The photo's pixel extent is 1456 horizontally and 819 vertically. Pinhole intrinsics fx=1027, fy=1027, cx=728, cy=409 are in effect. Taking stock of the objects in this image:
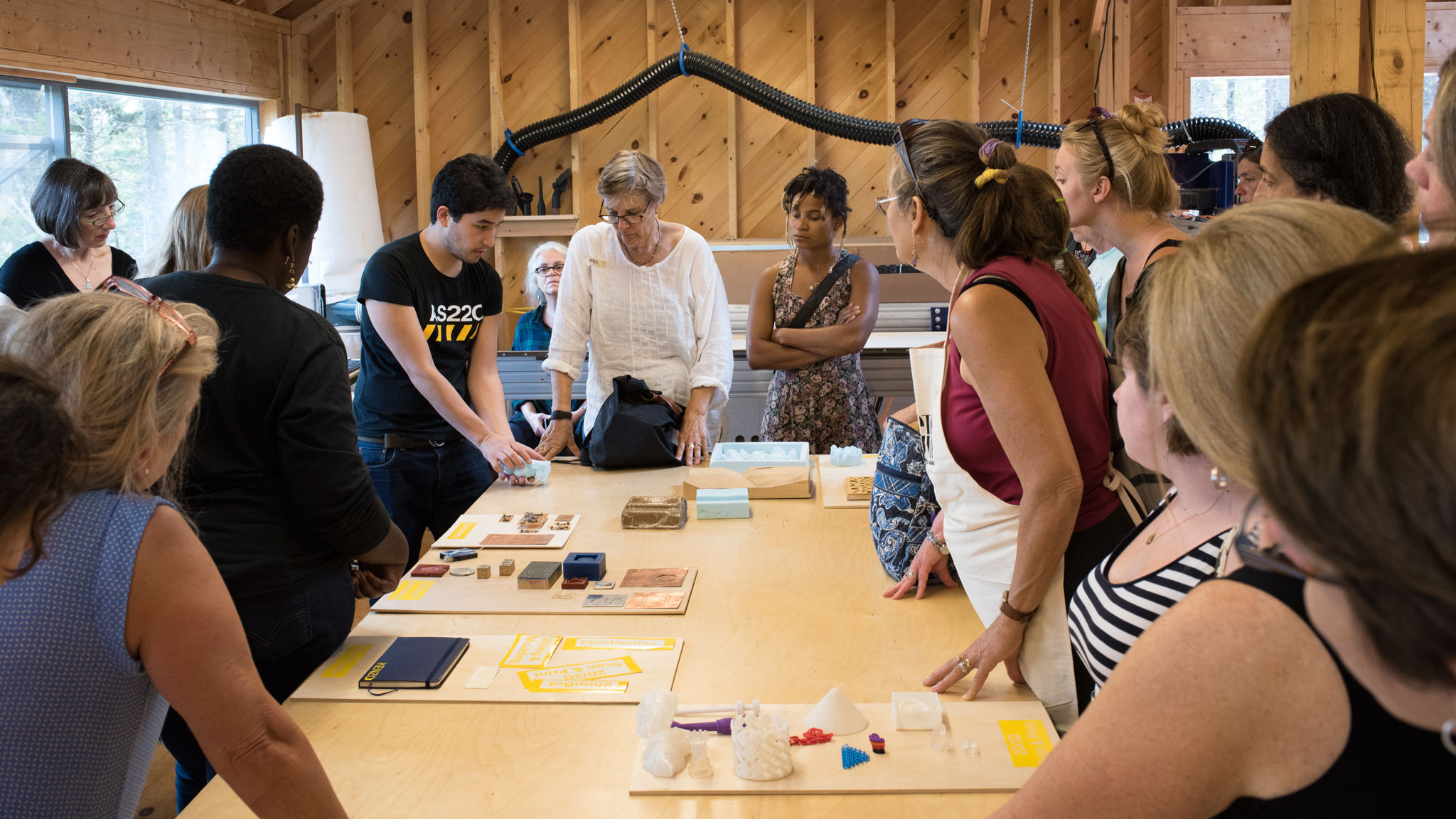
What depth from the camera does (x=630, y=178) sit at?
9.83ft

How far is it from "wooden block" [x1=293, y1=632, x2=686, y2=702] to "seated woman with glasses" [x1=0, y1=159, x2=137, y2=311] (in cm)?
264

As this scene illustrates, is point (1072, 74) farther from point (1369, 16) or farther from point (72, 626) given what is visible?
point (72, 626)

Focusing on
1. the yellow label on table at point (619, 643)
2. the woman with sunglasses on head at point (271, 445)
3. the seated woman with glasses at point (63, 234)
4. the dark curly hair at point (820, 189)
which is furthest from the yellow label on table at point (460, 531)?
the seated woman with glasses at point (63, 234)

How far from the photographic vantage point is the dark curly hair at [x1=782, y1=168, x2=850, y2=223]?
3.41 metres

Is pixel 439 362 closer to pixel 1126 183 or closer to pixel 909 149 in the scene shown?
pixel 909 149

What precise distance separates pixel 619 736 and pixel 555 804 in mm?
181

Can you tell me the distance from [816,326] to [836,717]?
217 centimetres

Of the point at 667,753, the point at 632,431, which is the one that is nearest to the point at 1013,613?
the point at 667,753

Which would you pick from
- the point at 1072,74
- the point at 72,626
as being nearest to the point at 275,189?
the point at 72,626

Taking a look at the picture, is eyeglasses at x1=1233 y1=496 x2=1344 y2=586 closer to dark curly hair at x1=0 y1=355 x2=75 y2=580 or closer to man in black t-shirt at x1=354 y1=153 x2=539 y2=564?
dark curly hair at x1=0 y1=355 x2=75 y2=580

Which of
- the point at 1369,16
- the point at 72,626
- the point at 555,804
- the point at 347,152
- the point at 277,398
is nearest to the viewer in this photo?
the point at 72,626

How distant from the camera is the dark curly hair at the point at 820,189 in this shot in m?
3.41

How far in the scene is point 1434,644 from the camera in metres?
0.52

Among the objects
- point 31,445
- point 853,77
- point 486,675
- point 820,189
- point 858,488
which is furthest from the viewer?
point 853,77
